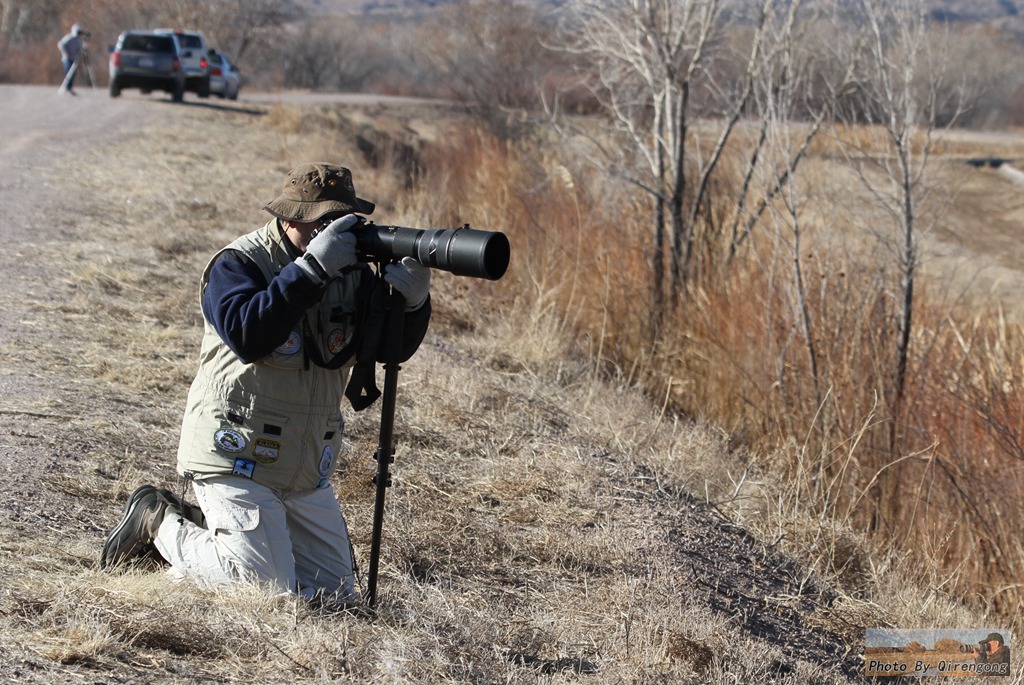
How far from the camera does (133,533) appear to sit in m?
3.45

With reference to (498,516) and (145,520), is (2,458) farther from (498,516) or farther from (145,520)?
(498,516)

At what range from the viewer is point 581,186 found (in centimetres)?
998

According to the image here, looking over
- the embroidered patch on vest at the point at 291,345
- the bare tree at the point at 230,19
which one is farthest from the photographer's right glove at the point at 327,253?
the bare tree at the point at 230,19

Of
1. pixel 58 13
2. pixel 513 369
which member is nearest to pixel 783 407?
pixel 513 369

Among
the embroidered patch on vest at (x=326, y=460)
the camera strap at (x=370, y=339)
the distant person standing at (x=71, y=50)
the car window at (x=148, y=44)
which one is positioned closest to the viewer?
the camera strap at (x=370, y=339)

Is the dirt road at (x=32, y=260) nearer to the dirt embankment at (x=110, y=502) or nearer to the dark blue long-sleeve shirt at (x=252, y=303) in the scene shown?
the dirt embankment at (x=110, y=502)

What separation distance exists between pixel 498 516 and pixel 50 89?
21.4 meters

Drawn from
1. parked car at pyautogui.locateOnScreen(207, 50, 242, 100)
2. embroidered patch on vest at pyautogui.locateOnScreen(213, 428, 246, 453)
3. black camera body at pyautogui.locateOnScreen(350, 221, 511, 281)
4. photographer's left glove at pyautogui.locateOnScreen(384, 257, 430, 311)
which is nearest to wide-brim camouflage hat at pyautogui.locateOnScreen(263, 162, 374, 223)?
black camera body at pyautogui.locateOnScreen(350, 221, 511, 281)

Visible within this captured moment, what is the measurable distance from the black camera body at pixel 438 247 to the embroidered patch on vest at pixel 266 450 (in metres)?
0.61

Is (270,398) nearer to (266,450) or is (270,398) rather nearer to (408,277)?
(266,450)

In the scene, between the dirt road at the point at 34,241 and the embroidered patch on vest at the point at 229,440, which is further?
the dirt road at the point at 34,241

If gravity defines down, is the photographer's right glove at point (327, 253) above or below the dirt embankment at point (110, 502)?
above

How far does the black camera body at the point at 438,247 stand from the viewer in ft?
10.0

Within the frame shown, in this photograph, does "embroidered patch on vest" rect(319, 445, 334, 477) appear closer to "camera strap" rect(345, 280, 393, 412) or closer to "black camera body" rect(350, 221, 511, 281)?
"camera strap" rect(345, 280, 393, 412)
